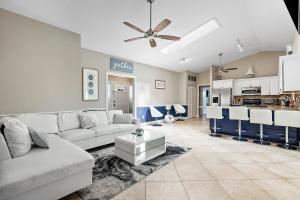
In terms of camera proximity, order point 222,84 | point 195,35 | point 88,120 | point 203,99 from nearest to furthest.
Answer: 1. point 88,120
2. point 195,35
3. point 222,84
4. point 203,99

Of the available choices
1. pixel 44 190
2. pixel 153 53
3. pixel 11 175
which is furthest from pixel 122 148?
pixel 153 53

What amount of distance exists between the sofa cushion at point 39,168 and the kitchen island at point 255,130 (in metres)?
4.38

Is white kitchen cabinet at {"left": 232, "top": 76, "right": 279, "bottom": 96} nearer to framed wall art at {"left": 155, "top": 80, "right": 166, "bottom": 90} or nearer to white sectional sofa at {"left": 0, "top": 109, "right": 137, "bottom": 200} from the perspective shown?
framed wall art at {"left": 155, "top": 80, "right": 166, "bottom": 90}

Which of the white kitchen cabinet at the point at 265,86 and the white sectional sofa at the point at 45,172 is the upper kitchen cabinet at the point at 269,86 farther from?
the white sectional sofa at the point at 45,172

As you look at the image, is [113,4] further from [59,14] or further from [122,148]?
[122,148]

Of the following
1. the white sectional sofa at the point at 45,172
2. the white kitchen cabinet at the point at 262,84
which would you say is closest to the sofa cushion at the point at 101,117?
the white sectional sofa at the point at 45,172

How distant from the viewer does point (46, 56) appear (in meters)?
3.62

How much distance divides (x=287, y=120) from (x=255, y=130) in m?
0.95

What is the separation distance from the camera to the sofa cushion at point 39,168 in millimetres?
1448

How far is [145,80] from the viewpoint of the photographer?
22.7 ft

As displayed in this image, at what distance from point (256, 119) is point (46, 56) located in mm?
5422

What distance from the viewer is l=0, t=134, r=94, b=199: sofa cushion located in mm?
1448

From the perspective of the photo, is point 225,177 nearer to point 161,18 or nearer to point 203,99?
point 161,18

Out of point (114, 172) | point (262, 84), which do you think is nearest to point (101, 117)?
point (114, 172)
